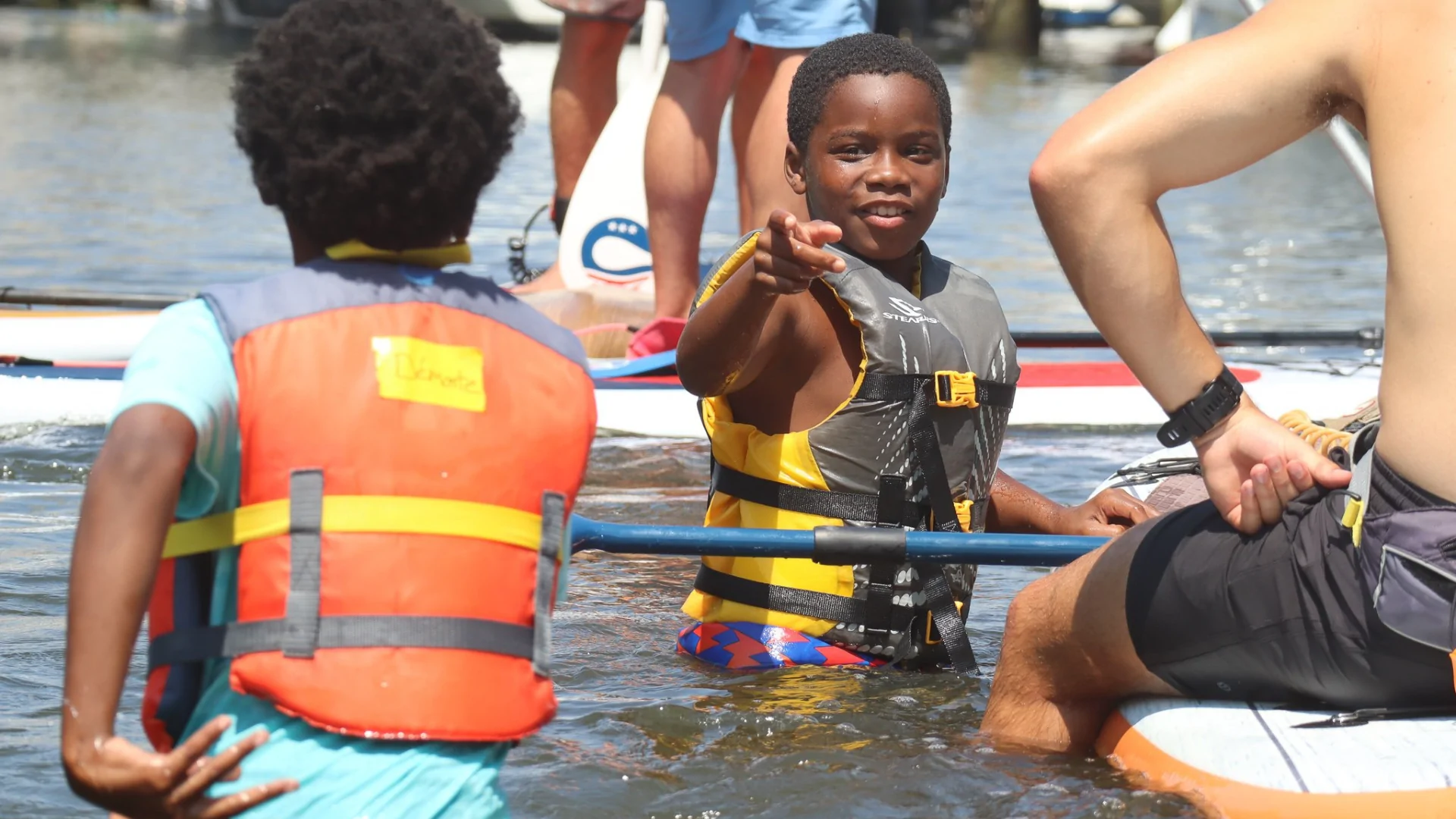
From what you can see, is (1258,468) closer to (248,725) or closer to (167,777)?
(248,725)

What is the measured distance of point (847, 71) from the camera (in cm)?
351

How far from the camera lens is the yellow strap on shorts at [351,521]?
6.59 ft

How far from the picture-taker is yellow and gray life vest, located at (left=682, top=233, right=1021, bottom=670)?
3.30 metres

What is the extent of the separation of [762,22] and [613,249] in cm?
152

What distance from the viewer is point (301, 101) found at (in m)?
2.05

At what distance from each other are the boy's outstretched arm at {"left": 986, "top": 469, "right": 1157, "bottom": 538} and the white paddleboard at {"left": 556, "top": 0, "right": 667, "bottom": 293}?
3.18 m

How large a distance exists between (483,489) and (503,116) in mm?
441

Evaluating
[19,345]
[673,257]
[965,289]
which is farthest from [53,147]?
[965,289]

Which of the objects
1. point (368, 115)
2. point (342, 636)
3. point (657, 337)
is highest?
point (368, 115)

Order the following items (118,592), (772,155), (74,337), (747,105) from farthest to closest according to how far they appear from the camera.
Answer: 1. (74,337)
2. (747,105)
3. (772,155)
4. (118,592)

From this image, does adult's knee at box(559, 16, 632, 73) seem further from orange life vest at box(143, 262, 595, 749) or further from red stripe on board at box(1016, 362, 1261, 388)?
orange life vest at box(143, 262, 595, 749)

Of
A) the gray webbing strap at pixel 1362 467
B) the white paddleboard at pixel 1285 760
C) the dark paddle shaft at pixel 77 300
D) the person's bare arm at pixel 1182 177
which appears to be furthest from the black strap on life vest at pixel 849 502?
the dark paddle shaft at pixel 77 300

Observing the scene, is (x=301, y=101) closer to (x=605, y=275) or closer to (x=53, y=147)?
(x=605, y=275)

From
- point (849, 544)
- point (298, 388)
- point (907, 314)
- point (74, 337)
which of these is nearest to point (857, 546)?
point (849, 544)
